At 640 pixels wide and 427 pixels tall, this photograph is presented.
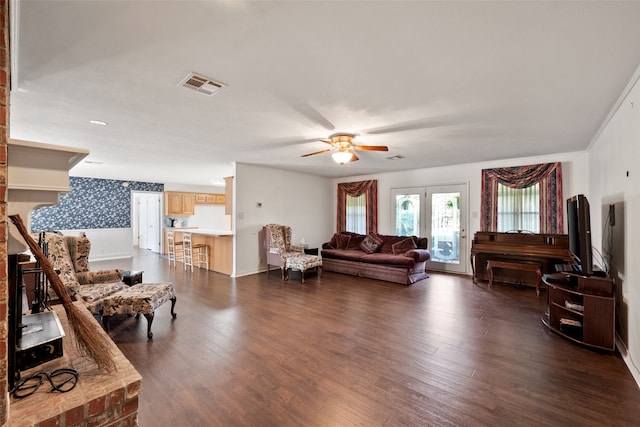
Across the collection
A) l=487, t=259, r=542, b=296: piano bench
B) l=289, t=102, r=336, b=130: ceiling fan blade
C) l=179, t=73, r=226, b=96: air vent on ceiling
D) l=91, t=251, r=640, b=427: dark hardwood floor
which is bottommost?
l=91, t=251, r=640, b=427: dark hardwood floor

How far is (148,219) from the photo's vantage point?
407 inches

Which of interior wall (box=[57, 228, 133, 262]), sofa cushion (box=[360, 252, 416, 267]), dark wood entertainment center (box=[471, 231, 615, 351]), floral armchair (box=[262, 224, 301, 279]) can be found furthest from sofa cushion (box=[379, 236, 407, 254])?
interior wall (box=[57, 228, 133, 262])

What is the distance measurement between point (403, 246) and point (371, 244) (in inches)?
29.3

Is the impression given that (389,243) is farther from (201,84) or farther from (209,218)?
(209,218)

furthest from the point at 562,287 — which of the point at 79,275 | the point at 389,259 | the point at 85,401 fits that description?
the point at 79,275

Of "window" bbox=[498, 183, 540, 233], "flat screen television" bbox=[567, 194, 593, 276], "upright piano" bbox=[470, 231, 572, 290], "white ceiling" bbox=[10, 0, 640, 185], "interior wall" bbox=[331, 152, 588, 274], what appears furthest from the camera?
"window" bbox=[498, 183, 540, 233]

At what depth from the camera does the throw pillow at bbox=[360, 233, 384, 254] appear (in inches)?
250

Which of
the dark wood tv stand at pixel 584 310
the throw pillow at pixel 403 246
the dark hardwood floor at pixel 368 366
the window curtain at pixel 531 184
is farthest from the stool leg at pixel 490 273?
the dark wood tv stand at pixel 584 310

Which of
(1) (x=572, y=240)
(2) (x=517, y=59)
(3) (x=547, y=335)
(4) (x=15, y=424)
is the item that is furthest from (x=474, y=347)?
(4) (x=15, y=424)

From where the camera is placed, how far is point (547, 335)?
3049mm

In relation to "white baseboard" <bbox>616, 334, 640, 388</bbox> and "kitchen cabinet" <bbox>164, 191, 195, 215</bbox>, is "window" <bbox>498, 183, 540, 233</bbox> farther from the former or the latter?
"kitchen cabinet" <bbox>164, 191, 195, 215</bbox>

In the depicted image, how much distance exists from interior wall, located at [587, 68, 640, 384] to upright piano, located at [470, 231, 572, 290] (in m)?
1.36

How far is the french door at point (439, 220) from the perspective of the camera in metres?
6.16

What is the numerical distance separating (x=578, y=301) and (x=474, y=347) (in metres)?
1.34
